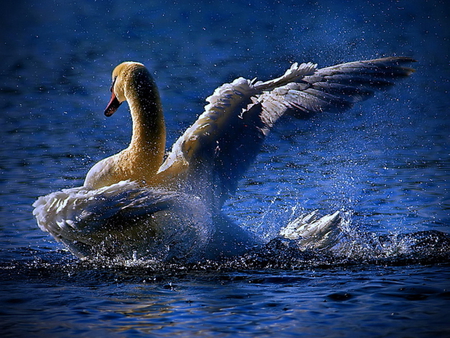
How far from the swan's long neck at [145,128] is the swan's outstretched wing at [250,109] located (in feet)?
0.86

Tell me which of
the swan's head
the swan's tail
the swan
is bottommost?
the swan's tail

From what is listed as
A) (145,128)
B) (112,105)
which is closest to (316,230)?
(145,128)

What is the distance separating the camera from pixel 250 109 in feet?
16.4

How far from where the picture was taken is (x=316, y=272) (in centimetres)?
446

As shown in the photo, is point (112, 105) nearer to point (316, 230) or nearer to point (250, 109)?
point (250, 109)

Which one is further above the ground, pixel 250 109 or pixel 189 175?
pixel 250 109

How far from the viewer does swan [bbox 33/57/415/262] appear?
174 inches

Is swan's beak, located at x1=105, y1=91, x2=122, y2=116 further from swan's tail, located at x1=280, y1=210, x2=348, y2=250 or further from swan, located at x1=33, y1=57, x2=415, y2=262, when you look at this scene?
swan's tail, located at x1=280, y1=210, x2=348, y2=250

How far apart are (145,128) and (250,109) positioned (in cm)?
82

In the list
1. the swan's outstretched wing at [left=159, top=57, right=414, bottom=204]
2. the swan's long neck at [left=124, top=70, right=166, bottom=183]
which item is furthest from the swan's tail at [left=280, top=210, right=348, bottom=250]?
the swan's long neck at [left=124, top=70, right=166, bottom=183]

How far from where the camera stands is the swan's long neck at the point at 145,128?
201 inches

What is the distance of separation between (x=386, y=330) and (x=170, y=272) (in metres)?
1.63

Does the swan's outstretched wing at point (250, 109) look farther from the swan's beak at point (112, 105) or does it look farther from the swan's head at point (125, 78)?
the swan's beak at point (112, 105)

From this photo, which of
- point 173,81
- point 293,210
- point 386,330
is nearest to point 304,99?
point 293,210
